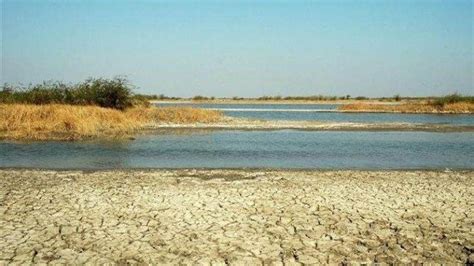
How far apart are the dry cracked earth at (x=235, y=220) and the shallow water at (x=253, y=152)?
157 inches

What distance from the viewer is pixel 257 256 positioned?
6227 millimetres

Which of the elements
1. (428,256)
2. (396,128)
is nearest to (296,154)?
(428,256)

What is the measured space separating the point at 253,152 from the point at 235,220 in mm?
10911

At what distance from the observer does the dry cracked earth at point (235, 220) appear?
6.30 meters

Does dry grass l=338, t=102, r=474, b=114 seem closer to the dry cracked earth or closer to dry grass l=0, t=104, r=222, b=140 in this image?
dry grass l=0, t=104, r=222, b=140

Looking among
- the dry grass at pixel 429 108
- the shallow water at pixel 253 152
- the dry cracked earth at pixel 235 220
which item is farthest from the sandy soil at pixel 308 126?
the dry grass at pixel 429 108

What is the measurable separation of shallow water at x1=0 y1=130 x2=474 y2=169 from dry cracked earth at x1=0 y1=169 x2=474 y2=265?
3988mm

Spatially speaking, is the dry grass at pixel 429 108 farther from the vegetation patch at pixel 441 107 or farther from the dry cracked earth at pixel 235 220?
the dry cracked earth at pixel 235 220

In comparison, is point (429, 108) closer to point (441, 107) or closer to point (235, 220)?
point (441, 107)

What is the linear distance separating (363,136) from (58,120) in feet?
58.2

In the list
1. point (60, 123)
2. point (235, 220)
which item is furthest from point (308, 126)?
point (235, 220)

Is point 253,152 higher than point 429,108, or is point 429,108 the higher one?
point 429,108

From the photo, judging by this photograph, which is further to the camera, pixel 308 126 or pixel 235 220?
pixel 308 126

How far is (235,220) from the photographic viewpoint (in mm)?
7746
